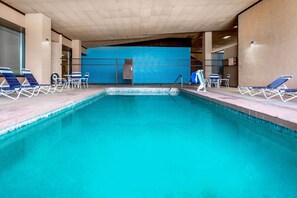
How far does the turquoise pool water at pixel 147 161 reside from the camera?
1543 mm

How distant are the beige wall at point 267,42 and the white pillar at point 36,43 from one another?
21.8ft

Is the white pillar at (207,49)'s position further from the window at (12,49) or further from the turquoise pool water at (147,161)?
the turquoise pool water at (147,161)

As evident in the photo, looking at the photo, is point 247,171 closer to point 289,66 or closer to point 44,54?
point 289,66

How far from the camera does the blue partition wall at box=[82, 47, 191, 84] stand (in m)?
15.4

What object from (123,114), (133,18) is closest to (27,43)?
(133,18)

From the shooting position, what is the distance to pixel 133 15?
28.3 ft

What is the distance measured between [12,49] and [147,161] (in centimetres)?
716

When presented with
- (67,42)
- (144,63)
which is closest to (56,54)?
(67,42)

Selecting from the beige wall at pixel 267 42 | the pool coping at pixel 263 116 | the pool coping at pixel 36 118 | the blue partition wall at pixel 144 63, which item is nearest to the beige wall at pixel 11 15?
the pool coping at pixel 36 118

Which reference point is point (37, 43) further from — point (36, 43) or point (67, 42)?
point (67, 42)

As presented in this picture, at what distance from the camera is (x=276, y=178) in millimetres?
1720

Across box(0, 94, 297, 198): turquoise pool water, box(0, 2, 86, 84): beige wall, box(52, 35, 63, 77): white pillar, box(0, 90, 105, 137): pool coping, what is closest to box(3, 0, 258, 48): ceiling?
box(0, 2, 86, 84): beige wall

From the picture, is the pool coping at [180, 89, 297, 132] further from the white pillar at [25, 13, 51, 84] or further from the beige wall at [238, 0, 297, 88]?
the white pillar at [25, 13, 51, 84]

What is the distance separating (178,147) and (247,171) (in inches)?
30.5
